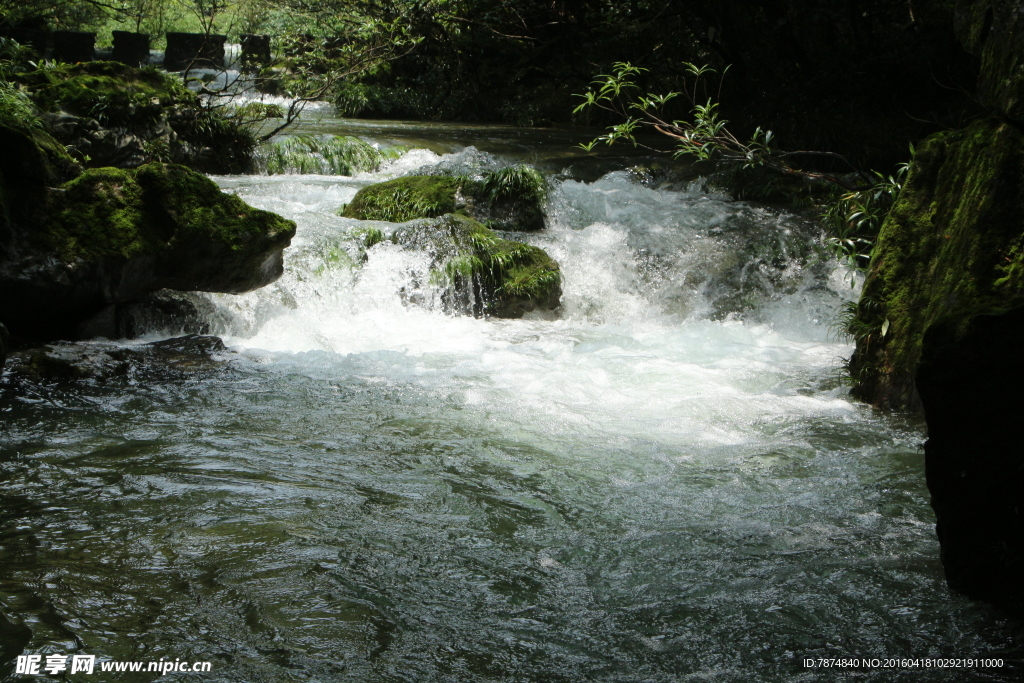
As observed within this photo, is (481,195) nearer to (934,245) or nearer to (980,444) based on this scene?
(934,245)

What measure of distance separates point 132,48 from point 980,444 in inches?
943

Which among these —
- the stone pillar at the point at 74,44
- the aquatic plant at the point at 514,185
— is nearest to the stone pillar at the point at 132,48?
the stone pillar at the point at 74,44

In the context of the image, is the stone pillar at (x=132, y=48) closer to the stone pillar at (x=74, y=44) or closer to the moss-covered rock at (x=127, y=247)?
the stone pillar at (x=74, y=44)

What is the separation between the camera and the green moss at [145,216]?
6.02m

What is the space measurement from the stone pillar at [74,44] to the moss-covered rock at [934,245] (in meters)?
20.6

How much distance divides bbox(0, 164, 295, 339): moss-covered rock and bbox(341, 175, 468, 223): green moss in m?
2.95

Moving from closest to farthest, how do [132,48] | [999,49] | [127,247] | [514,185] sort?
1. [999,49]
2. [127,247]
3. [514,185]
4. [132,48]

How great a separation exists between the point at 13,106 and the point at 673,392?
18.3 feet

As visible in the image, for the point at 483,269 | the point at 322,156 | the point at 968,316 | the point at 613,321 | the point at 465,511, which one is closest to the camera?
the point at 968,316

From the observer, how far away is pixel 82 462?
4191mm

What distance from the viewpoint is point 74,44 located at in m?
20.2

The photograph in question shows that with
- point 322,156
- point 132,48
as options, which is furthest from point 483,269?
point 132,48

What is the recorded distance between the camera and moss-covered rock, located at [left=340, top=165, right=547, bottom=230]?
33.3 feet

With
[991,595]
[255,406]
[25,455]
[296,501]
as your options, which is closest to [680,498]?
[991,595]
